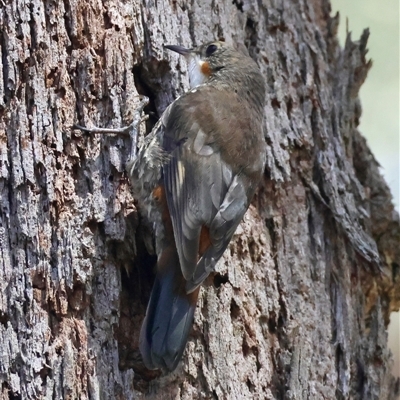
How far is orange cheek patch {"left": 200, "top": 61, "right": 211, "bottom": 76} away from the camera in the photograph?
3.95 m

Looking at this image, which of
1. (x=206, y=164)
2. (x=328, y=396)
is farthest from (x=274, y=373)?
(x=206, y=164)

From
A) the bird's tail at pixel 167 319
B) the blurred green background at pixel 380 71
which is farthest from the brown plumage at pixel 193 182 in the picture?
the blurred green background at pixel 380 71

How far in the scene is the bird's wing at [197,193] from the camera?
3.29 meters

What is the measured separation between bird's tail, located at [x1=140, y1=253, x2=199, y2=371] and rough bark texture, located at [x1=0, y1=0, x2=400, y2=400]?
0.15 meters

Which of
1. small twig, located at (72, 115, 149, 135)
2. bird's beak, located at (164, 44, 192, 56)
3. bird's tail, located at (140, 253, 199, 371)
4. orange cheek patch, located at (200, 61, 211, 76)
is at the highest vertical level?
bird's beak, located at (164, 44, 192, 56)

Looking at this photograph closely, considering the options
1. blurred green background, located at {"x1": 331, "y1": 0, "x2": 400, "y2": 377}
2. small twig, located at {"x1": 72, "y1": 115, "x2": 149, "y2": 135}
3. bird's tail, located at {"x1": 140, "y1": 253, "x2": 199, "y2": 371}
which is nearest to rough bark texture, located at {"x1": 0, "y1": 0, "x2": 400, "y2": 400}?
small twig, located at {"x1": 72, "y1": 115, "x2": 149, "y2": 135}

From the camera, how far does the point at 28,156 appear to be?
3250 mm

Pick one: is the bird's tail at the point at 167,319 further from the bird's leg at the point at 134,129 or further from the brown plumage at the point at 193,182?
the bird's leg at the point at 134,129

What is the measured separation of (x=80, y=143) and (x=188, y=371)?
1.06 meters

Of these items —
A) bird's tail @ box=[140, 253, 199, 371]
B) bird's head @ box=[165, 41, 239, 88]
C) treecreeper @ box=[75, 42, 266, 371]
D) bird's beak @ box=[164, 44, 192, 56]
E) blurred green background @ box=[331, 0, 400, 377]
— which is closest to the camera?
bird's tail @ box=[140, 253, 199, 371]

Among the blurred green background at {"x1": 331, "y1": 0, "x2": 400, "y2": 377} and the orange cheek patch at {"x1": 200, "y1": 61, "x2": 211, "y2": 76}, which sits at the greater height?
the blurred green background at {"x1": 331, "y1": 0, "x2": 400, "y2": 377}

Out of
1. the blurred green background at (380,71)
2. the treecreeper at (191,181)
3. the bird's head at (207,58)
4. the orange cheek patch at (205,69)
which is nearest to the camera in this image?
the treecreeper at (191,181)

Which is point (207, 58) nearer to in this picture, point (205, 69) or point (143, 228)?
point (205, 69)

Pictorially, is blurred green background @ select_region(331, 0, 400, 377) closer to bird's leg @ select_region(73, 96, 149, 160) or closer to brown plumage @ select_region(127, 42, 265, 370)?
brown plumage @ select_region(127, 42, 265, 370)
